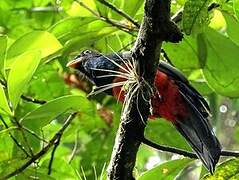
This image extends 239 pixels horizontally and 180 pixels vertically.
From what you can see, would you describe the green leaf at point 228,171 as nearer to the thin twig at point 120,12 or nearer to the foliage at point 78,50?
the foliage at point 78,50

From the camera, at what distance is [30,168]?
1.67 meters

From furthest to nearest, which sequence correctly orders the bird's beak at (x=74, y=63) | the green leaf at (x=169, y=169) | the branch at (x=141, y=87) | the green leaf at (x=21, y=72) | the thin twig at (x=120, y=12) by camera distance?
the bird's beak at (x=74, y=63) < the thin twig at (x=120, y=12) < the green leaf at (x=169, y=169) < the green leaf at (x=21, y=72) < the branch at (x=141, y=87)

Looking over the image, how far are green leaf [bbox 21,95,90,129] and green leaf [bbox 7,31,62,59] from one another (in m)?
0.13

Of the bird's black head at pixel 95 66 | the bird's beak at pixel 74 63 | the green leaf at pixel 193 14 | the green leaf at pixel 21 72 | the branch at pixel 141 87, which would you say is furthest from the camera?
the bird's beak at pixel 74 63

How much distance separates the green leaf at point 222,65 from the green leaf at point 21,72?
16.9 inches

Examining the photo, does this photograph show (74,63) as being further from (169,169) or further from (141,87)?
(141,87)

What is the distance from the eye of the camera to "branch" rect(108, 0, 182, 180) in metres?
1.11

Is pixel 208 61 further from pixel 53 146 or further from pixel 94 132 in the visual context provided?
pixel 94 132

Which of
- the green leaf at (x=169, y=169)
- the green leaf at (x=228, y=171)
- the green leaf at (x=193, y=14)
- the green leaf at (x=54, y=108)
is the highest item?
the green leaf at (x=193, y=14)

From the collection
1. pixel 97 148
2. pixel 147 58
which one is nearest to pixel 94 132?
pixel 97 148

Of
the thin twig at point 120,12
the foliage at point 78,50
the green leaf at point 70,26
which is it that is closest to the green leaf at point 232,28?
the foliage at point 78,50

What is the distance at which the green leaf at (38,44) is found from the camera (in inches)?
62.5

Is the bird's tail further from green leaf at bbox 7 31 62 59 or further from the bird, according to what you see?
green leaf at bbox 7 31 62 59

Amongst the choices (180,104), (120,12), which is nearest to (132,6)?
(120,12)
